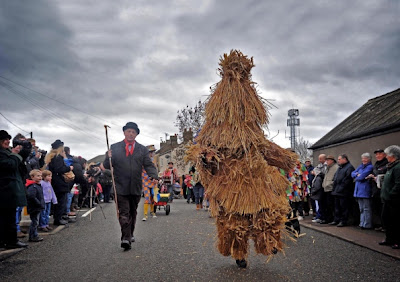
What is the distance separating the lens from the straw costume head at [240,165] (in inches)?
178

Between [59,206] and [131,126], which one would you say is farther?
[59,206]

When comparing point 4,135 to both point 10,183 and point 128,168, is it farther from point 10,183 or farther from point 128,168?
point 128,168

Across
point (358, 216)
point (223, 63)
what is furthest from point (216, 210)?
point (358, 216)

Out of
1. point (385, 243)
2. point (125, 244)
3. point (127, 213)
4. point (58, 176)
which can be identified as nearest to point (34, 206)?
point (127, 213)

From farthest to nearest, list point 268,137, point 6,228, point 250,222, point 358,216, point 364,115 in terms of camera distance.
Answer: point 364,115 < point 358,216 < point 6,228 < point 268,137 < point 250,222

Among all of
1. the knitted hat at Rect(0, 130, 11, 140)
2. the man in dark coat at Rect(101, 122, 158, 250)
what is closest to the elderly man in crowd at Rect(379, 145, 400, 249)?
the man in dark coat at Rect(101, 122, 158, 250)

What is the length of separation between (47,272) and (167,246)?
2304 mm

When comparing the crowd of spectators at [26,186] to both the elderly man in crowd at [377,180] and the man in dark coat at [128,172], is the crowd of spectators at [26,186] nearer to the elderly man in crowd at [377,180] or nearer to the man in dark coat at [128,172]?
the man in dark coat at [128,172]

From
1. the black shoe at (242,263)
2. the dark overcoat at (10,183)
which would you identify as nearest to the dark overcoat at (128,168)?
the dark overcoat at (10,183)

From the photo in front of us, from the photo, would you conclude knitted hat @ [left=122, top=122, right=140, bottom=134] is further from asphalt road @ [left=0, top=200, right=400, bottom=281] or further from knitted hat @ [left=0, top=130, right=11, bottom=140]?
asphalt road @ [left=0, top=200, right=400, bottom=281]

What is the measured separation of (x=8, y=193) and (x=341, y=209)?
8.23m

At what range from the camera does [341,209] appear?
9.84m

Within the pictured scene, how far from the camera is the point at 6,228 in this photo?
622cm

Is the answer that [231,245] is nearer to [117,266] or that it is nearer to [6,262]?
[117,266]
